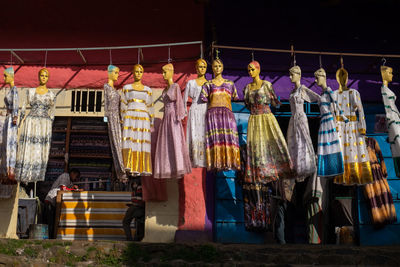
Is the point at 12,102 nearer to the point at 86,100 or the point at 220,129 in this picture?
the point at 86,100

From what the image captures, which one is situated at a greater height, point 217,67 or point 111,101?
point 217,67

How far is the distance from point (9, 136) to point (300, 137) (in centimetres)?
448

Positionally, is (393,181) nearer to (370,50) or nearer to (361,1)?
(370,50)

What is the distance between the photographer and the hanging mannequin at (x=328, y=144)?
336 inches

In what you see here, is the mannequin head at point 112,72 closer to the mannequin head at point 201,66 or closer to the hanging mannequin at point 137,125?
the hanging mannequin at point 137,125

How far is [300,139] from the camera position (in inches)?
344

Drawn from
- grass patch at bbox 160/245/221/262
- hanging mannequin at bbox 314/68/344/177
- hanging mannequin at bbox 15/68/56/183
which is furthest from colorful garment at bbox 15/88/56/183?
hanging mannequin at bbox 314/68/344/177

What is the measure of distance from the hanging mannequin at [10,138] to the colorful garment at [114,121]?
1.44 m

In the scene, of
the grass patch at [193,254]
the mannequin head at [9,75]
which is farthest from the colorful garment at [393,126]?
the mannequin head at [9,75]

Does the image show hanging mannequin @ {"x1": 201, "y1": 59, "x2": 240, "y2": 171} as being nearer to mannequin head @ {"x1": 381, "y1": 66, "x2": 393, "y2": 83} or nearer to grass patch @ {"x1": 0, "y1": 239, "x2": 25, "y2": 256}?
mannequin head @ {"x1": 381, "y1": 66, "x2": 393, "y2": 83}

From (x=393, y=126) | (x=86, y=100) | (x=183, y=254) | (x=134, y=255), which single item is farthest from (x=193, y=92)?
(x=393, y=126)

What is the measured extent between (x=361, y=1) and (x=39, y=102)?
5.99 m

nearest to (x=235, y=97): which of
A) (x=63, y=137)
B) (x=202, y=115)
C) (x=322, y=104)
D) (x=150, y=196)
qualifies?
(x=202, y=115)

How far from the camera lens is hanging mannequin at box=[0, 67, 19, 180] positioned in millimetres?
8984
